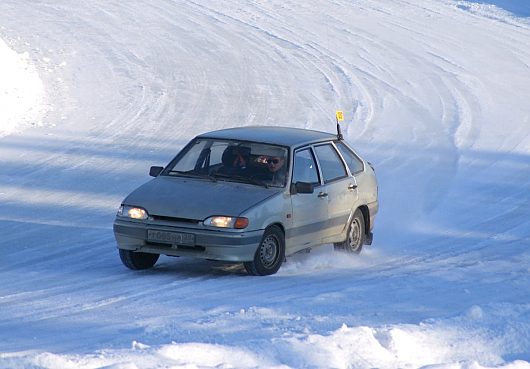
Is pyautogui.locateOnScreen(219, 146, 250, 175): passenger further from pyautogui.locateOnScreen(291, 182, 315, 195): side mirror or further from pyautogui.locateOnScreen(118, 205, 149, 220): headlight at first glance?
pyautogui.locateOnScreen(118, 205, 149, 220): headlight

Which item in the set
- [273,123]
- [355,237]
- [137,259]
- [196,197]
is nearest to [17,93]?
[273,123]

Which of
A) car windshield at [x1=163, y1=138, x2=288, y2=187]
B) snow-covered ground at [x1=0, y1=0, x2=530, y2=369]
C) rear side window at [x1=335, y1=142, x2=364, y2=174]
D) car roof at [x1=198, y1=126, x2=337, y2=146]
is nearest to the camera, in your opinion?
snow-covered ground at [x1=0, y1=0, x2=530, y2=369]

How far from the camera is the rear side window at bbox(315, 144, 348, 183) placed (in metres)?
13.0

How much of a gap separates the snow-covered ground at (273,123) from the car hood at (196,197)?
0.66 meters

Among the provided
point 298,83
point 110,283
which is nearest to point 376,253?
point 110,283

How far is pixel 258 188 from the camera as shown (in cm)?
1208

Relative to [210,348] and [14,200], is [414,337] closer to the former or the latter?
[210,348]

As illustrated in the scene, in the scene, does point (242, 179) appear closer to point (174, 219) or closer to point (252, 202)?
point (252, 202)

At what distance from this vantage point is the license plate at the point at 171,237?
11.4 meters

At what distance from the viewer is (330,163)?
43.2 ft

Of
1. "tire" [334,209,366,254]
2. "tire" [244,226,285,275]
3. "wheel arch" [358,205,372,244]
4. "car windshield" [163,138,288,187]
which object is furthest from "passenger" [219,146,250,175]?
"wheel arch" [358,205,372,244]

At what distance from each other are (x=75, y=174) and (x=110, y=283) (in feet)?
23.1

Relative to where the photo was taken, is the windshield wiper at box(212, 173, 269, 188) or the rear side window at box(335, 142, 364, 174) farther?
the rear side window at box(335, 142, 364, 174)

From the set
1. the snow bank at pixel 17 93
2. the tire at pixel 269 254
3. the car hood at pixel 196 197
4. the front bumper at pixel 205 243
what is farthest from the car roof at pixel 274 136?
the snow bank at pixel 17 93
